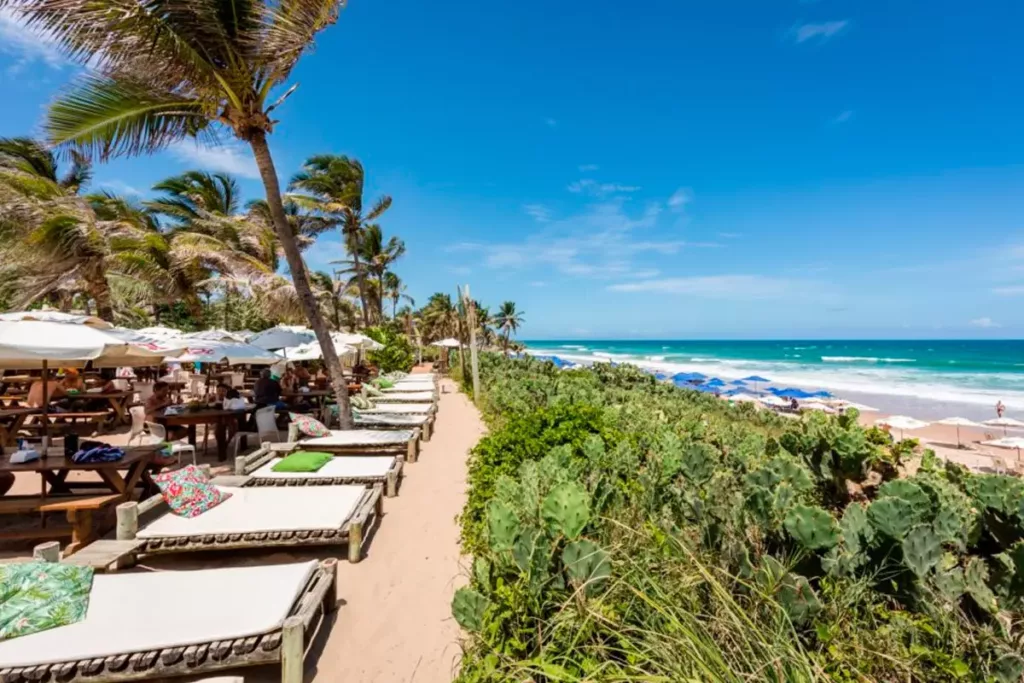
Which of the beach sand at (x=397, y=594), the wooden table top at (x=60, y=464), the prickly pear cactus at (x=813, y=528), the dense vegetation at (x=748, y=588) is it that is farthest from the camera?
the wooden table top at (x=60, y=464)

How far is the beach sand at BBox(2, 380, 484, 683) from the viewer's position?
2900mm

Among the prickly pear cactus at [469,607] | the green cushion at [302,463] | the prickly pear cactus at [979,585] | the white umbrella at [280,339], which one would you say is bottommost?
the green cushion at [302,463]

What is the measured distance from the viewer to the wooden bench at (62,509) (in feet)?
13.2

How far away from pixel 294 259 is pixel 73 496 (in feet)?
14.4

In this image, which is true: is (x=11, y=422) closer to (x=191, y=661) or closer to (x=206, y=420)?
(x=206, y=420)

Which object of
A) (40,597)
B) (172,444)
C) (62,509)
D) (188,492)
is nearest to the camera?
(40,597)

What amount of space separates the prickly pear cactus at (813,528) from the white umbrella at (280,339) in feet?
31.8

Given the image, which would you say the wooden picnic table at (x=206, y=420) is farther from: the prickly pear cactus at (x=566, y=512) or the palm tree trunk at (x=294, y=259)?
the prickly pear cactus at (x=566, y=512)

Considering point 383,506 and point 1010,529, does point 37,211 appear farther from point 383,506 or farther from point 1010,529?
point 1010,529

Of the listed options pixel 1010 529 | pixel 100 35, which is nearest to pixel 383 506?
pixel 1010 529

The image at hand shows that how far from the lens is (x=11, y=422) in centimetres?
828

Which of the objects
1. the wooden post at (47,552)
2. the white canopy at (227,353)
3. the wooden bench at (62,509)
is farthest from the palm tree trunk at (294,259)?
the wooden post at (47,552)

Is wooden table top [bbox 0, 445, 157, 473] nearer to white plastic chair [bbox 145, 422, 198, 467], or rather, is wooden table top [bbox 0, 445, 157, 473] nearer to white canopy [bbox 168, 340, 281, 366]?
white plastic chair [bbox 145, 422, 198, 467]

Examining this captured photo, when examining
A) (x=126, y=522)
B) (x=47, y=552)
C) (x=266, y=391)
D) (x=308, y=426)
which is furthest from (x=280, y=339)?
(x=47, y=552)
